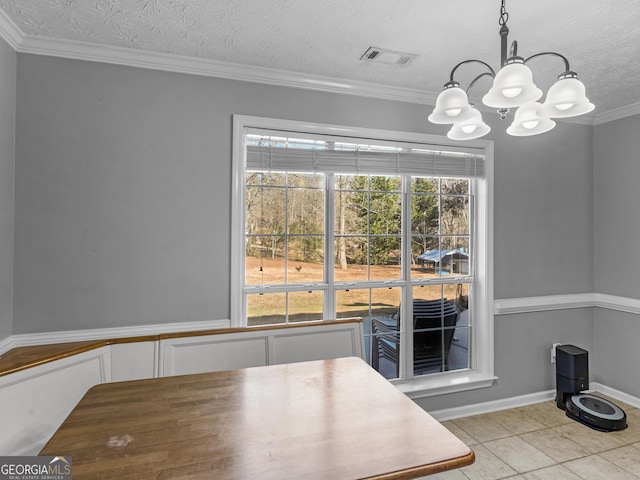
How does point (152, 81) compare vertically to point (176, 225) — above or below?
above

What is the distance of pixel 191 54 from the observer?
88.0 inches

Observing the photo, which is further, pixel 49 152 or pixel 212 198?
pixel 212 198

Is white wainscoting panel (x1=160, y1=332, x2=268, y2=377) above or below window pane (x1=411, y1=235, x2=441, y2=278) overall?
below

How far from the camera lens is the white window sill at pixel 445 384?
2.79m

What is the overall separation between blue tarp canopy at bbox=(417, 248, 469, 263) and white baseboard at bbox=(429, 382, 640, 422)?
47.0 inches

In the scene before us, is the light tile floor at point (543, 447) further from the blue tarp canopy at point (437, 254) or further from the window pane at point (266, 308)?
the window pane at point (266, 308)

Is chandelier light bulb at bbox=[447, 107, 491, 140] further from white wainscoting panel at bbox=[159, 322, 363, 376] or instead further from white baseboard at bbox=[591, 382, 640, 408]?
white baseboard at bbox=[591, 382, 640, 408]

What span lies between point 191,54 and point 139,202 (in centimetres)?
97

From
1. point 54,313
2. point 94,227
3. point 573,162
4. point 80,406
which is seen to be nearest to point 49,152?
point 94,227

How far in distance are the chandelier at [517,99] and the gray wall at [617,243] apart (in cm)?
239

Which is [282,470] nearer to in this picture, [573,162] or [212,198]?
[212,198]

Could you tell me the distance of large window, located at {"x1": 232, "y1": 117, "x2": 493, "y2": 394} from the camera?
8.43 feet

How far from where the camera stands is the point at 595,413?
2.74 metres

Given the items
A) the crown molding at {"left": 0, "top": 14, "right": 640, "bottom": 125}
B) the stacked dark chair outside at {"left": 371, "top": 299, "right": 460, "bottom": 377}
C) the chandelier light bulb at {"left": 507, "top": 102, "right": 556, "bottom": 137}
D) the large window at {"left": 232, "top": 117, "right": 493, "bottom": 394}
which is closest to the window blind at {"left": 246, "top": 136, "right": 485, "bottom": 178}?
the large window at {"left": 232, "top": 117, "right": 493, "bottom": 394}
